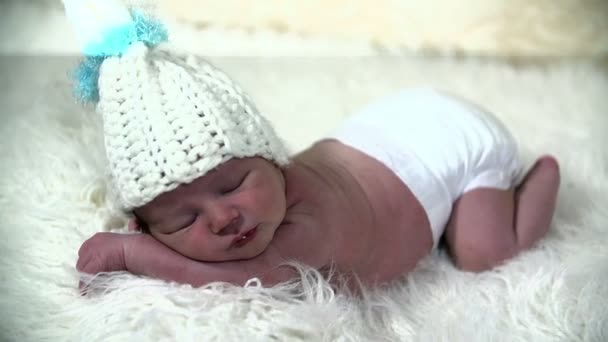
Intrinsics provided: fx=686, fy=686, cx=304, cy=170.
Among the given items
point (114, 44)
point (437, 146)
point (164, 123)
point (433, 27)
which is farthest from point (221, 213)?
point (433, 27)

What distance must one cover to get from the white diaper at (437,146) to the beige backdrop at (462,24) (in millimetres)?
606

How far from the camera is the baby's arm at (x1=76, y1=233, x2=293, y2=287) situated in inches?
31.8

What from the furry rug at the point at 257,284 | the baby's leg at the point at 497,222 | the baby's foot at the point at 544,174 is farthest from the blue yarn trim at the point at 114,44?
the baby's foot at the point at 544,174

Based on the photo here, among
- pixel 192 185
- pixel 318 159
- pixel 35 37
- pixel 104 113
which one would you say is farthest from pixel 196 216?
pixel 35 37

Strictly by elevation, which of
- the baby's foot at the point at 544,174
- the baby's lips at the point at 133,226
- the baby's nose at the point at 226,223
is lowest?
the baby's foot at the point at 544,174

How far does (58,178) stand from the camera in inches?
40.1

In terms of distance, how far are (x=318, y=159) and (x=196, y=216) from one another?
0.28 metres

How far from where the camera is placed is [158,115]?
76 centimetres

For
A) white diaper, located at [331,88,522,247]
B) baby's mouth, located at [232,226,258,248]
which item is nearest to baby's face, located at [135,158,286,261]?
baby's mouth, located at [232,226,258,248]

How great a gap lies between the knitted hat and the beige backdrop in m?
0.90

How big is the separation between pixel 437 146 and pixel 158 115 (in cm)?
48

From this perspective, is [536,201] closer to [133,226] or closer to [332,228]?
[332,228]

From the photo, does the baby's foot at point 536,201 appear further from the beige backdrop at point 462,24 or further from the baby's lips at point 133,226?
the beige backdrop at point 462,24

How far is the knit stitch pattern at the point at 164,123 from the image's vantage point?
2.45 feet
